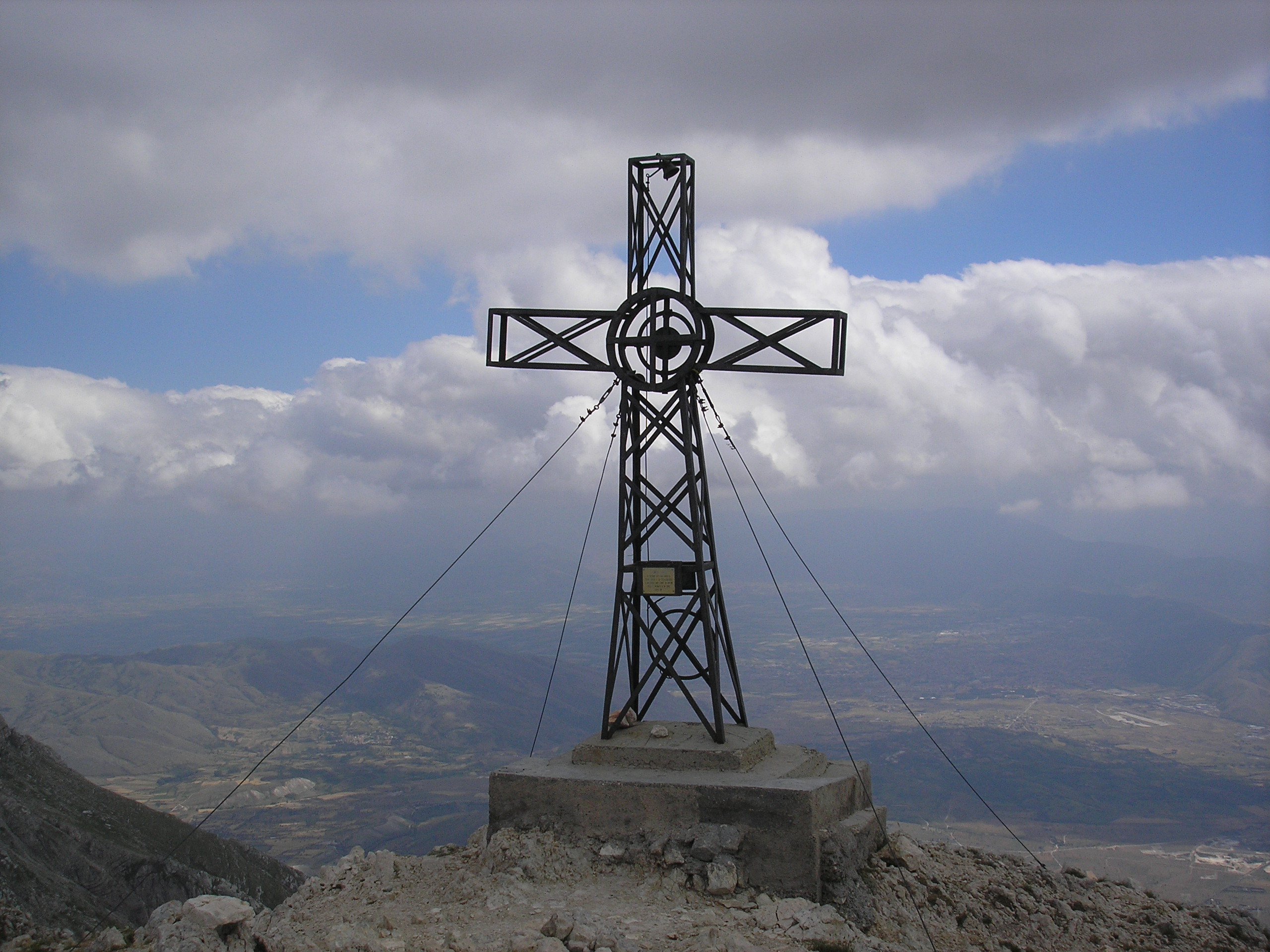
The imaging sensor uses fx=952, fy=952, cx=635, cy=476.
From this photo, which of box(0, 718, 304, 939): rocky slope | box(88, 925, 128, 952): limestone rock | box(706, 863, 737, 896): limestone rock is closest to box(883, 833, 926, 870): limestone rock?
box(706, 863, 737, 896): limestone rock

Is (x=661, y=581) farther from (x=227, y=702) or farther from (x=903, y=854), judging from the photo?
(x=227, y=702)

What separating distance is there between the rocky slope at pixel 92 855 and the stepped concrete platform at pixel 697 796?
36.7 ft

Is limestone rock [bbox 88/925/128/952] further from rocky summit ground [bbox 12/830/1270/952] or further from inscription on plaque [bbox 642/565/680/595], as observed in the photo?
inscription on plaque [bbox 642/565/680/595]

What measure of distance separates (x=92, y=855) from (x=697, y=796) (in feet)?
61.1

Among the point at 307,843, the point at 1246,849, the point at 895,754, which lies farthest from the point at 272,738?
the point at 1246,849

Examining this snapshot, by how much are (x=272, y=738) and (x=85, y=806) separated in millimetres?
119296

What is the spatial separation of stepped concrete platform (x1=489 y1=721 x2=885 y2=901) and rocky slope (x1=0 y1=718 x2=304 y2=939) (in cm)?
1119

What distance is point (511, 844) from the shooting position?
9.96 meters

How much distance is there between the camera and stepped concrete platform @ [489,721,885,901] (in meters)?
9.26

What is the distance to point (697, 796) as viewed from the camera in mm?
9602

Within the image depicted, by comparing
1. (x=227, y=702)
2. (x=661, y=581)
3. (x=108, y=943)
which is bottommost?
(x=227, y=702)

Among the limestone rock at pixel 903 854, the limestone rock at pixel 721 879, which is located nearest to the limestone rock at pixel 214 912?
the limestone rock at pixel 721 879

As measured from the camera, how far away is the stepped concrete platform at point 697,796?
9258 millimetres

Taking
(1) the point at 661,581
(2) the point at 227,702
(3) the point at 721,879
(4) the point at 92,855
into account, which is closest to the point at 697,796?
(3) the point at 721,879
